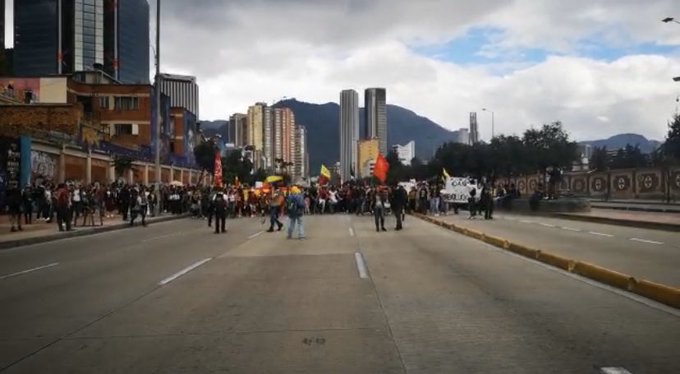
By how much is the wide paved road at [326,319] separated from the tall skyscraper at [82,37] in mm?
89580

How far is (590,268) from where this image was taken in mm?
13141

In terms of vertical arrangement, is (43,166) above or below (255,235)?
above

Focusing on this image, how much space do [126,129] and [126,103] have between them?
120 inches

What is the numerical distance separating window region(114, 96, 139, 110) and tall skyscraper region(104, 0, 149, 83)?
13335 millimetres

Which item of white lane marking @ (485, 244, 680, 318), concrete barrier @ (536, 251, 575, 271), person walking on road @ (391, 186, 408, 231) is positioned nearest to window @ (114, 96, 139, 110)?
person walking on road @ (391, 186, 408, 231)

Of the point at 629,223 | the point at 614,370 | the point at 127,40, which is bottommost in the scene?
the point at 614,370

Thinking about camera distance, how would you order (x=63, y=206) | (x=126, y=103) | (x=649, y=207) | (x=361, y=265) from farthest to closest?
1. (x=126, y=103)
2. (x=649, y=207)
3. (x=63, y=206)
4. (x=361, y=265)

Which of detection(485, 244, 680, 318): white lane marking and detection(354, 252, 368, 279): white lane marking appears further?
detection(354, 252, 368, 279): white lane marking

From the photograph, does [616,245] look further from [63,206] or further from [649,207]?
[649,207]

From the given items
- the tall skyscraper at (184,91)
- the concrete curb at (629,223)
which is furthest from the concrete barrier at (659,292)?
the tall skyscraper at (184,91)

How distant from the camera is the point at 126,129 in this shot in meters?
84.8

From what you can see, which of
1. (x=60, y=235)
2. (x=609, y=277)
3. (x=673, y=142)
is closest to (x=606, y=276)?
(x=609, y=277)

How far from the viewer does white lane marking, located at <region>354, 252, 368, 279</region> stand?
13633 mm

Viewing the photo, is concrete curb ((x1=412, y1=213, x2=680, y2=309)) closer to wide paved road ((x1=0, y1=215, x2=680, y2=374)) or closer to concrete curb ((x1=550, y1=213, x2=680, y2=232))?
wide paved road ((x1=0, y1=215, x2=680, y2=374))
